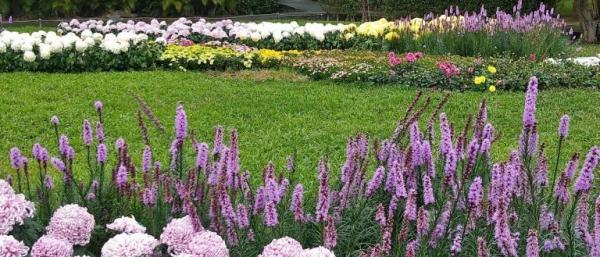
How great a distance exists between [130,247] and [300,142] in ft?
13.2

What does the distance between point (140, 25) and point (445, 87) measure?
5.49 meters

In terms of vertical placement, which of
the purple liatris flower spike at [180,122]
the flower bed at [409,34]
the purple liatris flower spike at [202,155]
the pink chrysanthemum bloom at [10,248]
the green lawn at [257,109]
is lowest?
the green lawn at [257,109]

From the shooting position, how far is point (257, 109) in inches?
291

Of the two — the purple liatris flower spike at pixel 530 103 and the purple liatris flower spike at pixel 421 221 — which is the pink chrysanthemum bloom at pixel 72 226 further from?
the purple liatris flower spike at pixel 530 103

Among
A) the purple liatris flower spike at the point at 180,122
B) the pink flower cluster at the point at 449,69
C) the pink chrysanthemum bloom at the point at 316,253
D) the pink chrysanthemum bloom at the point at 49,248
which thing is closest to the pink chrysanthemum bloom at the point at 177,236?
the pink chrysanthemum bloom at the point at 49,248

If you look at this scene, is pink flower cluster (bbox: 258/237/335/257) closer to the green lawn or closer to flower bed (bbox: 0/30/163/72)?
the green lawn

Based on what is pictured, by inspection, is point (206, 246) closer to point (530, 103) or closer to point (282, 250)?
point (282, 250)

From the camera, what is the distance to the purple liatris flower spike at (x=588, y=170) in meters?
2.73

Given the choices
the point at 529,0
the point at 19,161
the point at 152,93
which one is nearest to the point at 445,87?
the point at 152,93

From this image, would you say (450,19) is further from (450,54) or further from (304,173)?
(304,173)

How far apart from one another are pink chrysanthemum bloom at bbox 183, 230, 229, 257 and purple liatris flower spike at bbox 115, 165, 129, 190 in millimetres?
919

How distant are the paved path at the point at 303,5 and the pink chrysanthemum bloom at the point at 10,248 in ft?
63.0

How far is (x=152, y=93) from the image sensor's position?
8055 millimetres

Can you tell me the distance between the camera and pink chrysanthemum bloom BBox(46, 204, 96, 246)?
2.54m
